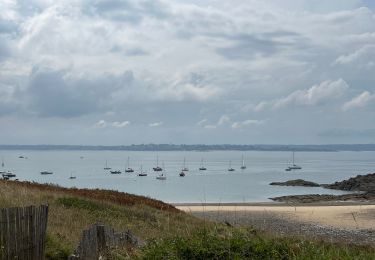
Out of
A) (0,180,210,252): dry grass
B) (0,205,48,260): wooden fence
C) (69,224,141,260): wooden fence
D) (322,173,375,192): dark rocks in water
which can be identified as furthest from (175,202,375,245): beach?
(322,173,375,192): dark rocks in water

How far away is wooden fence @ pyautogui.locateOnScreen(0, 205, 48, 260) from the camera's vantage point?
24.0ft

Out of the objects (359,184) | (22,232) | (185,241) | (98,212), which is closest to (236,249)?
(185,241)

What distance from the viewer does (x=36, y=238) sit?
7.71m

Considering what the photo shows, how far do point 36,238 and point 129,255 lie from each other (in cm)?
155

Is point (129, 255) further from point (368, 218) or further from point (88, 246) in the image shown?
point (368, 218)

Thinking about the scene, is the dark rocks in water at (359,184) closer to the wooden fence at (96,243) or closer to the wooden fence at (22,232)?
the wooden fence at (96,243)

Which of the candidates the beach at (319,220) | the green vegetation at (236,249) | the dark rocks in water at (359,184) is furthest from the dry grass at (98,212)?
the dark rocks in water at (359,184)

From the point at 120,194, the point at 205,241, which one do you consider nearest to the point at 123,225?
the point at 120,194

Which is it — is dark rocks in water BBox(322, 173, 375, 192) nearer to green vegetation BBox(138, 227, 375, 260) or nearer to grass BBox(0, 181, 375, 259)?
grass BBox(0, 181, 375, 259)

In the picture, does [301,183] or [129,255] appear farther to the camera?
[301,183]

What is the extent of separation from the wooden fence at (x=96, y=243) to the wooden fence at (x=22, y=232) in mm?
644

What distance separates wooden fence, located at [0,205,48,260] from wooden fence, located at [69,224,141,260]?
0.64 meters

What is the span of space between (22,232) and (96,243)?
3.39ft

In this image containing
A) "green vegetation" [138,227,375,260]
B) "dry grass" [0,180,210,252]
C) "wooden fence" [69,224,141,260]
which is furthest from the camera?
"dry grass" [0,180,210,252]
